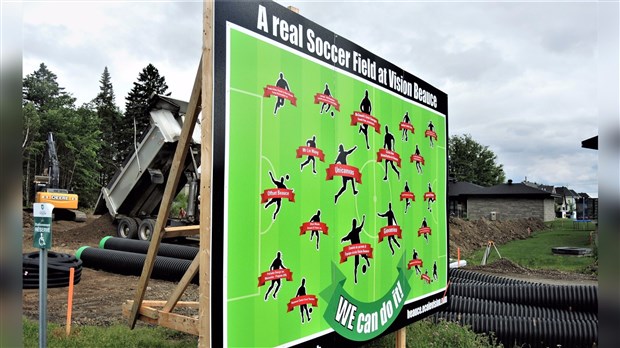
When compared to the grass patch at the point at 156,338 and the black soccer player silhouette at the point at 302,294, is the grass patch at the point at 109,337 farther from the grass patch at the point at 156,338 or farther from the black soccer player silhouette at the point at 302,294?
the black soccer player silhouette at the point at 302,294

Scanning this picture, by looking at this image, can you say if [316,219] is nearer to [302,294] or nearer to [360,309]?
[302,294]

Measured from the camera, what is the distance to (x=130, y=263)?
1129 cm

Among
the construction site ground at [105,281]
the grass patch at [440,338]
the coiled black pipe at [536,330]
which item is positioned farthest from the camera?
the construction site ground at [105,281]

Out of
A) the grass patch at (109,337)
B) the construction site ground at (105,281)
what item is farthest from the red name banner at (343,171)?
the construction site ground at (105,281)

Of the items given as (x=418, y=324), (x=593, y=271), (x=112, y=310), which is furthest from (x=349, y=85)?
(x=593, y=271)

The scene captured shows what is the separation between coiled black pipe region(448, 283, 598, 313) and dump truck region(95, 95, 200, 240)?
8316 millimetres

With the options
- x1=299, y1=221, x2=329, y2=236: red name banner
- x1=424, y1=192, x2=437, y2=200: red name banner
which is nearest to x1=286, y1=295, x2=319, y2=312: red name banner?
x1=299, y1=221, x2=329, y2=236: red name banner

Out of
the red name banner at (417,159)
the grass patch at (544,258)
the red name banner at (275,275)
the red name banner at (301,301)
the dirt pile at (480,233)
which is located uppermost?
the red name banner at (417,159)

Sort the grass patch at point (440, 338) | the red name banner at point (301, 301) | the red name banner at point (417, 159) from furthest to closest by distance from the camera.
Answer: the grass patch at point (440, 338) < the red name banner at point (417, 159) < the red name banner at point (301, 301)

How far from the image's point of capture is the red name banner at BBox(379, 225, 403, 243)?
4.91m

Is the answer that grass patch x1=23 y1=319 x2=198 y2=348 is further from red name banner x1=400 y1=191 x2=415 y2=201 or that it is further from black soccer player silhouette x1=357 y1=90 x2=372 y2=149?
black soccer player silhouette x1=357 y1=90 x2=372 y2=149

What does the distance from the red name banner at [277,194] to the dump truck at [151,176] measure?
1006 cm

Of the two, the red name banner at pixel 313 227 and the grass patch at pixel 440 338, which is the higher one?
the red name banner at pixel 313 227

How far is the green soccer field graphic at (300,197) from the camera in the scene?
3.25m
